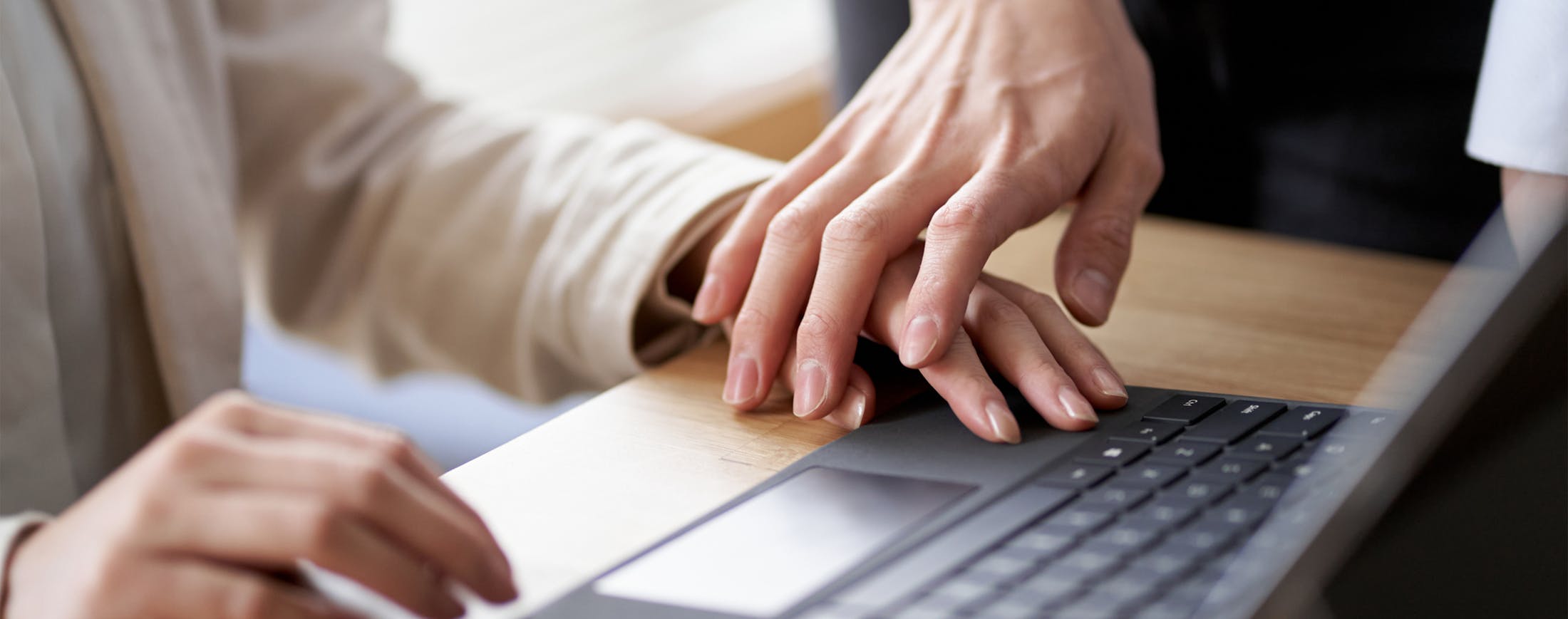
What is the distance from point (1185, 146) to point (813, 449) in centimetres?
51

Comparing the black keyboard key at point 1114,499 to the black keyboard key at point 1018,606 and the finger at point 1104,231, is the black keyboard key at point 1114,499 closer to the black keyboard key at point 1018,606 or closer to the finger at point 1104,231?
the black keyboard key at point 1018,606

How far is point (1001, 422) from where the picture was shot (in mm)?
437

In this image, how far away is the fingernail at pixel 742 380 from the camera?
504 mm

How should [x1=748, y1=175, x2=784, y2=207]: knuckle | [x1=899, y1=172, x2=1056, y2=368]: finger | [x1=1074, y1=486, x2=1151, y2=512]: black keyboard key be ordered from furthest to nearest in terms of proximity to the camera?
[x1=748, y1=175, x2=784, y2=207]: knuckle < [x1=899, y1=172, x2=1056, y2=368]: finger < [x1=1074, y1=486, x2=1151, y2=512]: black keyboard key

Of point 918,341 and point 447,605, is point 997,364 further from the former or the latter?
point 447,605

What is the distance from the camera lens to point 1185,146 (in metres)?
0.87

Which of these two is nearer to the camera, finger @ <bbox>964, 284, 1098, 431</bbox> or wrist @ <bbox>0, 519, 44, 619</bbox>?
wrist @ <bbox>0, 519, 44, 619</bbox>

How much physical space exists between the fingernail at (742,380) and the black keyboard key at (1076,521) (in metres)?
0.17

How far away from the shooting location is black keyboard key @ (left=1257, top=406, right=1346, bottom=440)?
0.41m

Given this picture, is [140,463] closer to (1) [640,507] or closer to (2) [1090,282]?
(1) [640,507]

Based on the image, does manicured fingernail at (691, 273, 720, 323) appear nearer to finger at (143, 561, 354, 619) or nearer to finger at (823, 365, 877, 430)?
finger at (823, 365, 877, 430)

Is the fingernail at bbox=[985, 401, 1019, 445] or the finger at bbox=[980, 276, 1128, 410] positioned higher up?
the finger at bbox=[980, 276, 1128, 410]

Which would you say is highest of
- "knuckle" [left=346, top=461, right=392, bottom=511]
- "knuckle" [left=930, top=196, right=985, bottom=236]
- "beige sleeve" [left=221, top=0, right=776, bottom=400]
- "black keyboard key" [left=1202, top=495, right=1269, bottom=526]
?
"knuckle" [left=930, top=196, right=985, bottom=236]

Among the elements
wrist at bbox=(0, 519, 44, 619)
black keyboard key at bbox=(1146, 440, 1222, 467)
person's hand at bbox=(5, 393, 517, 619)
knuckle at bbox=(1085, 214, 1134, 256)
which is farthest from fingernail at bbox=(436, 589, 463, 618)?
knuckle at bbox=(1085, 214, 1134, 256)
